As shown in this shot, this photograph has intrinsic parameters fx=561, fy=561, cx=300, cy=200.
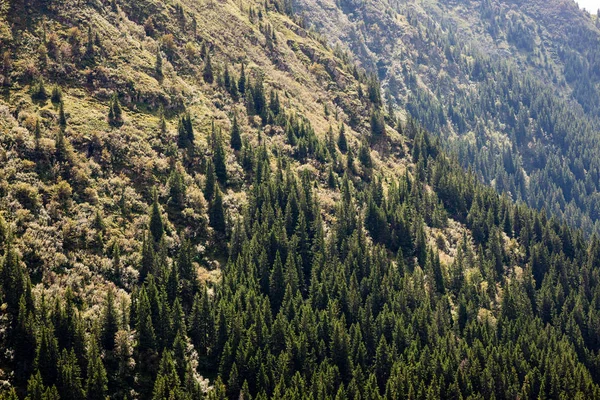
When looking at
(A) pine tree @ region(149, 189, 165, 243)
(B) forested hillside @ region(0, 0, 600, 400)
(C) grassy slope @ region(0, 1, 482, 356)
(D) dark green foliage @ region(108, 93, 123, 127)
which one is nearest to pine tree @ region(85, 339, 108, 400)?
(B) forested hillside @ region(0, 0, 600, 400)

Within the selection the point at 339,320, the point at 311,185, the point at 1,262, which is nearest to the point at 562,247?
the point at 311,185

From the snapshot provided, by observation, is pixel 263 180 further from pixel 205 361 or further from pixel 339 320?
pixel 205 361

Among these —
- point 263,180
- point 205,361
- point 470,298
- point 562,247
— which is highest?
point 562,247

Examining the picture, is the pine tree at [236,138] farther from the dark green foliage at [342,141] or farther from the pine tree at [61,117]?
the pine tree at [61,117]

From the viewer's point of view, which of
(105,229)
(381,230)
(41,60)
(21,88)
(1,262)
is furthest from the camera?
(381,230)

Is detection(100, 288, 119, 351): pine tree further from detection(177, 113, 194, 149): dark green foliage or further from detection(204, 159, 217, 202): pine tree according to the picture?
detection(177, 113, 194, 149): dark green foliage

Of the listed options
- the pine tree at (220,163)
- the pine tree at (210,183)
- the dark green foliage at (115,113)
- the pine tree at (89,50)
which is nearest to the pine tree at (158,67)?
the pine tree at (89,50)

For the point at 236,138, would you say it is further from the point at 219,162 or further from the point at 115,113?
the point at 115,113

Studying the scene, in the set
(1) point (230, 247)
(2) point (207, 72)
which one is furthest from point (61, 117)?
(2) point (207, 72)

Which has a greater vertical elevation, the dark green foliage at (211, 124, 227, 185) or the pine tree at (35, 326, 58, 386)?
the dark green foliage at (211, 124, 227, 185)
